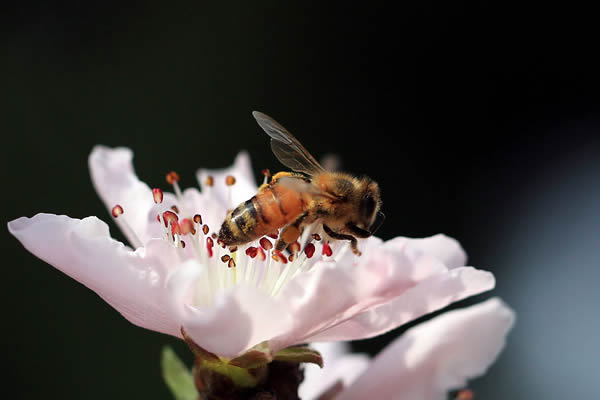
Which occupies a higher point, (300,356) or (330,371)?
(300,356)

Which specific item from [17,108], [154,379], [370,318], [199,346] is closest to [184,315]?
[199,346]

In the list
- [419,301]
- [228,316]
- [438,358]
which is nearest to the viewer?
[228,316]

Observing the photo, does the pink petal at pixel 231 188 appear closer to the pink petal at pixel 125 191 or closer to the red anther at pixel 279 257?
the pink petal at pixel 125 191

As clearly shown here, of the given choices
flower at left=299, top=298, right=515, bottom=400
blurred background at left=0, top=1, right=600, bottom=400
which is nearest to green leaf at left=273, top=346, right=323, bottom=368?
flower at left=299, top=298, right=515, bottom=400

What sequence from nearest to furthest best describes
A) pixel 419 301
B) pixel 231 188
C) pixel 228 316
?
pixel 228 316
pixel 419 301
pixel 231 188

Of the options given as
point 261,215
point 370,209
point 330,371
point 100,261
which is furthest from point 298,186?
point 330,371

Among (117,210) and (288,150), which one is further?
(288,150)

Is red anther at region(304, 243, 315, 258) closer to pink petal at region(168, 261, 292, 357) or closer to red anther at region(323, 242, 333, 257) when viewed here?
red anther at region(323, 242, 333, 257)

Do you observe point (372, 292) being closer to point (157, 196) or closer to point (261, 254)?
point (261, 254)

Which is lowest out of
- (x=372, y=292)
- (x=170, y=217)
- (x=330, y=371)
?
(x=330, y=371)
